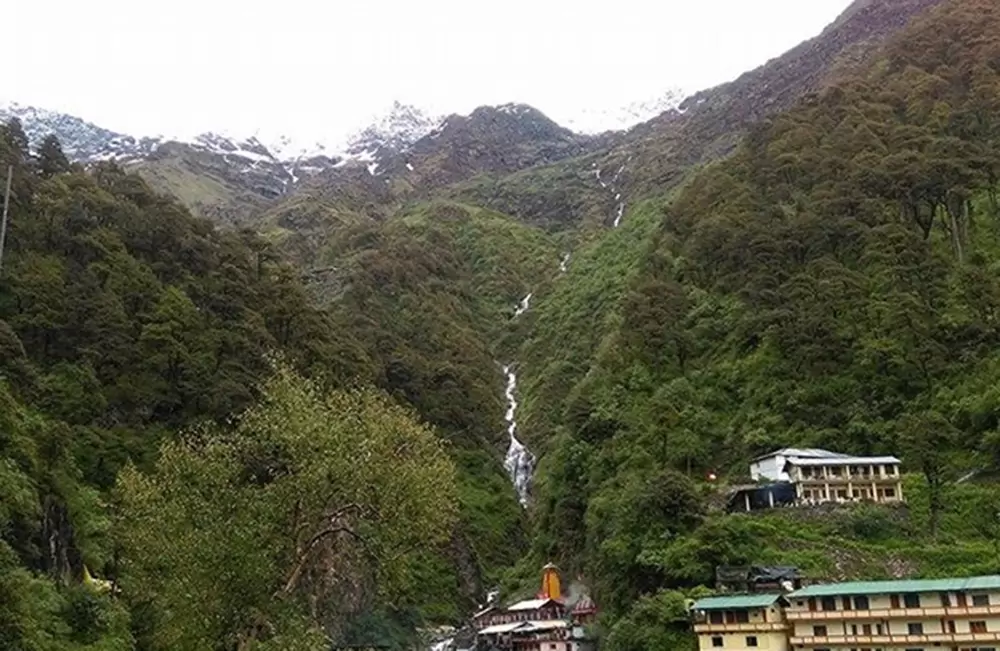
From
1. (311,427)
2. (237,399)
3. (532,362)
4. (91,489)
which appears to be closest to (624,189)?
(532,362)

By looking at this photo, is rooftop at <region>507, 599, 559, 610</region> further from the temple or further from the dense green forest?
the dense green forest

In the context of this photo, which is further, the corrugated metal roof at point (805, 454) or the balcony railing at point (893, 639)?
the corrugated metal roof at point (805, 454)

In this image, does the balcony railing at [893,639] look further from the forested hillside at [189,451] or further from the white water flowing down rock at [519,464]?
the white water flowing down rock at [519,464]

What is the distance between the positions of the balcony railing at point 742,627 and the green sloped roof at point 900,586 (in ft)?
5.28

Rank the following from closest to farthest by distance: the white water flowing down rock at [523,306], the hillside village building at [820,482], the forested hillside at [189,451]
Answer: the forested hillside at [189,451] → the hillside village building at [820,482] → the white water flowing down rock at [523,306]

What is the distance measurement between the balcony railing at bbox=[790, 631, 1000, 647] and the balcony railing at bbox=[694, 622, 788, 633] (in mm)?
904

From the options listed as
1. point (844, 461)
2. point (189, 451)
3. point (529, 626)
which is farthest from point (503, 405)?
point (189, 451)

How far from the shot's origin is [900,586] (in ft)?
130

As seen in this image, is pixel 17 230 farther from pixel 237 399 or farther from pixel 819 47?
pixel 819 47

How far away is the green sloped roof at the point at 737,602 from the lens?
136 feet

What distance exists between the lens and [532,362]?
121438mm

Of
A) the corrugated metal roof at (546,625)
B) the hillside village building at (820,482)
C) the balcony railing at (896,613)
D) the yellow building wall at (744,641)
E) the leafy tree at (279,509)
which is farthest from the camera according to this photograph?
the corrugated metal roof at (546,625)

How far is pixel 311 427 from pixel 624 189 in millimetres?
174348

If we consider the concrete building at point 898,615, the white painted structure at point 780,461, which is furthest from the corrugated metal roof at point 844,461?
the concrete building at point 898,615
